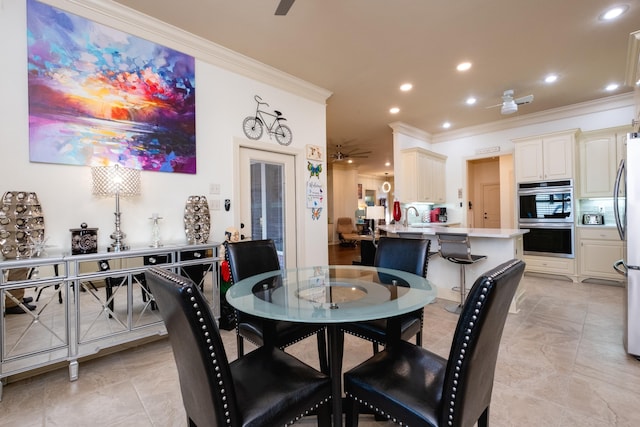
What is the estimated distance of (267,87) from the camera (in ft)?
11.6

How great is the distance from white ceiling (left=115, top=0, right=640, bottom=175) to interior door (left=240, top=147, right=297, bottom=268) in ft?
3.74

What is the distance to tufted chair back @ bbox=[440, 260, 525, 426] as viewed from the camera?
90 centimetres

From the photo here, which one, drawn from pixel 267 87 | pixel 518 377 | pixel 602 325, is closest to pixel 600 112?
pixel 602 325

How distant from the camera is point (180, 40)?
281cm

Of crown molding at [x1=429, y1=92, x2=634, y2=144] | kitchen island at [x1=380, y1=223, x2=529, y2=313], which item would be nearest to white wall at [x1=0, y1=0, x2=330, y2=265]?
kitchen island at [x1=380, y1=223, x2=529, y2=313]

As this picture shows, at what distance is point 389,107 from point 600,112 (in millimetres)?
3491

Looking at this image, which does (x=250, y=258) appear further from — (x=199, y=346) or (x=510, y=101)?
(x=510, y=101)

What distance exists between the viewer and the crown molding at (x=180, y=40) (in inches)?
91.9

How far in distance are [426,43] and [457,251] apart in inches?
89.4

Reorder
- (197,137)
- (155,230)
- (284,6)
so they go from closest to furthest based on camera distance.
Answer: (284,6) → (155,230) → (197,137)

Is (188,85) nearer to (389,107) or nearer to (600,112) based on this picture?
(389,107)

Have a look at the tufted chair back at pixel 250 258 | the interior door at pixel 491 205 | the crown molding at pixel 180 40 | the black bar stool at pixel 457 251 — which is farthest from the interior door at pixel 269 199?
the interior door at pixel 491 205

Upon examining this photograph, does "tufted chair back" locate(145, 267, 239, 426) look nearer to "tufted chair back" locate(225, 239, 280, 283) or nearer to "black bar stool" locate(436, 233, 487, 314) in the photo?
"tufted chair back" locate(225, 239, 280, 283)

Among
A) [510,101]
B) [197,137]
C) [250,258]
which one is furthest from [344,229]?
[250,258]
